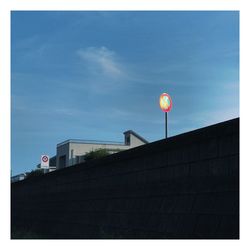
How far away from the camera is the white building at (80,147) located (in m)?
65.9

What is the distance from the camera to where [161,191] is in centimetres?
982

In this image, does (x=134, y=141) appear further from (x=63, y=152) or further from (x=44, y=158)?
(x=44, y=158)

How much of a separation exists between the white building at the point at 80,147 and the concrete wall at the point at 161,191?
49670 mm

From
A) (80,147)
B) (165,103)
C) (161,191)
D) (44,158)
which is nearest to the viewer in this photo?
(161,191)

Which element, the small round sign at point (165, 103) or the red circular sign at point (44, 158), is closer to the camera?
the small round sign at point (165, 103)

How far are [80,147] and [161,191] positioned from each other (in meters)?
57.5

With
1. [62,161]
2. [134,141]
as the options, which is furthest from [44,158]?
[134,141]

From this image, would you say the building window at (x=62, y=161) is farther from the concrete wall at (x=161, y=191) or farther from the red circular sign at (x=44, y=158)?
the concrete wall at (x=161, y=191)

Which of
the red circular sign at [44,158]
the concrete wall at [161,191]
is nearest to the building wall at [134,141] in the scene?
the red circular sign at [44,158]

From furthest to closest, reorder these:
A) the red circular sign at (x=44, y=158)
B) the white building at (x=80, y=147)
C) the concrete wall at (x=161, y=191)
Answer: the white building at (x=80, y=147) → the red circular sign at (x=44, y=158) → the concrete wall at (x=161, y=191)

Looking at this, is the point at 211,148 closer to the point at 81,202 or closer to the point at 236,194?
the point at 236,194

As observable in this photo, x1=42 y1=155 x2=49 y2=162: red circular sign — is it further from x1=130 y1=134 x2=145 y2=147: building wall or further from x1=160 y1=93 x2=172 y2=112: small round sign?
x1=130 y1=134 x2=145 y2=147: building wall

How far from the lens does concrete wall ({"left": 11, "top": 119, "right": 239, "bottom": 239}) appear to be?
311 inches

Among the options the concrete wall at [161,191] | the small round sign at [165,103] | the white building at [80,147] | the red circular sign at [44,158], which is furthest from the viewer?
the white building at [80,147]
